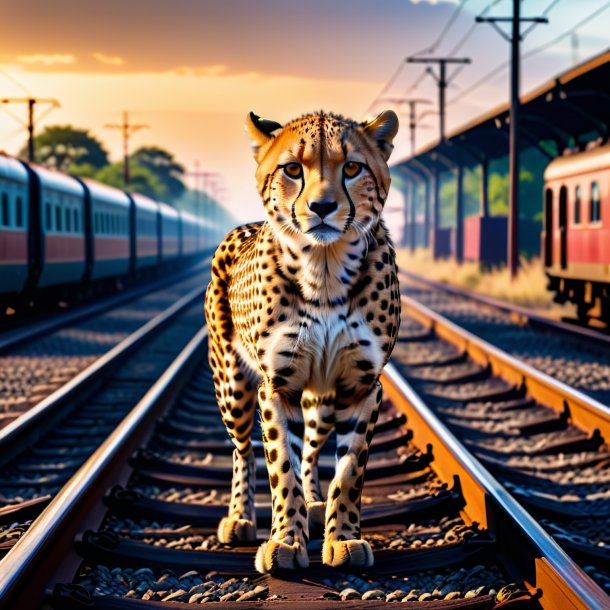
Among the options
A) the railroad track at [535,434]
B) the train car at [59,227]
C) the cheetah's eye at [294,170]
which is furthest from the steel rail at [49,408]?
the train car at [59,227]

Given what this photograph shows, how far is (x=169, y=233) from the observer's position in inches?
1988

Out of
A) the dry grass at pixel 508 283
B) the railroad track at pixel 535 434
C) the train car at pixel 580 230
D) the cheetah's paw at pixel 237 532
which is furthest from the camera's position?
the dry grass at pixel 508 283

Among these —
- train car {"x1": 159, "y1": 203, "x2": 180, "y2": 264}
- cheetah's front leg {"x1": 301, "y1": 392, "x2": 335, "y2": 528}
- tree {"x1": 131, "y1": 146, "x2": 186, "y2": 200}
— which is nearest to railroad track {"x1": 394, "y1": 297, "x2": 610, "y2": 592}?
cheetah's front leg {"x1": 301, "y1": 392, "x2": 335, "y2": 528}

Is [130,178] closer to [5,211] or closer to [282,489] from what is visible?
[5,211]

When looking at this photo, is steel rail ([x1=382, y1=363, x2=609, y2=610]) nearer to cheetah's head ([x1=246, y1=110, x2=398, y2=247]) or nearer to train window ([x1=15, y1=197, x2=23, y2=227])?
cheetah's head ([x1=246, y1=110, x2=398, y2=247])

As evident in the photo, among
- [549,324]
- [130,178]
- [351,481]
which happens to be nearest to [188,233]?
[130,178]

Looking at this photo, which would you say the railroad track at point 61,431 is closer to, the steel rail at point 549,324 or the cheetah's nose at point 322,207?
the cheetah's nose at point 322,207

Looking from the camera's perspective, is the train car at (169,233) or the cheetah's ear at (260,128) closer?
the cheetah's ear at (260,128)

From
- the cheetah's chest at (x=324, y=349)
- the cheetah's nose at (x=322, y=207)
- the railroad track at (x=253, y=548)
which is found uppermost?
the cheetah's nose at (x=322, y=207)

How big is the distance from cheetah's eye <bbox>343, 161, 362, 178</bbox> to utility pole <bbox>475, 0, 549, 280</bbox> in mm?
22965

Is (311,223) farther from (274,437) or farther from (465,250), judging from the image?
(465,250)

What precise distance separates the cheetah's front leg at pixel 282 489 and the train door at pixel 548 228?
16584 millimetres

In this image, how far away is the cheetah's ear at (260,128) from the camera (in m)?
4.48

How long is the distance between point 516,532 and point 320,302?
1267mm
